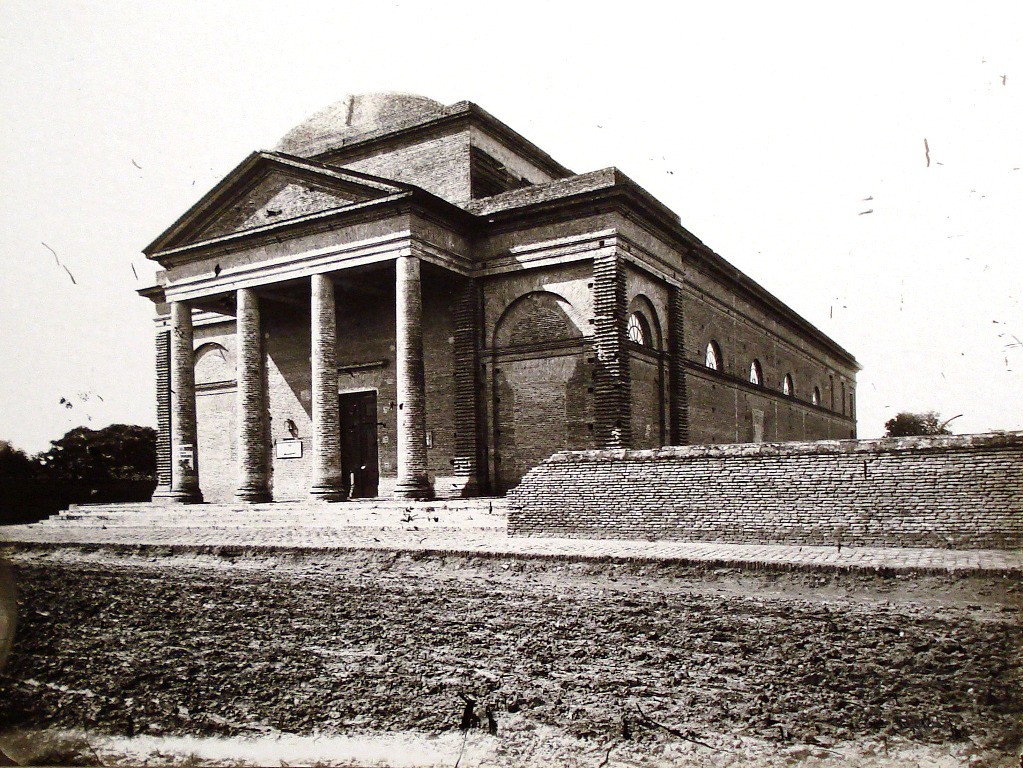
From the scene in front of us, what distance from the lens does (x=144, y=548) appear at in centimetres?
1419

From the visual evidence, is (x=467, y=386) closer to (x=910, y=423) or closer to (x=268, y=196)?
(x=268, y=196)

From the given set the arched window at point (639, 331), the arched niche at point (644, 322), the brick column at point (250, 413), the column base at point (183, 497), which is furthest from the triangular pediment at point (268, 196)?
the column base at point (183, 497)

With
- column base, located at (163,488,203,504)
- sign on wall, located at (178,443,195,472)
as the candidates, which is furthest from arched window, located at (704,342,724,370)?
column base, located at (163,488,203,504)

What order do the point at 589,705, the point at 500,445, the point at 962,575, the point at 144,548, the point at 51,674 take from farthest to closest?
1. the point at 500,445
2. the point at 144,548
3. the point at 962,575
4. the point at 51,674
5. the point at 589,705

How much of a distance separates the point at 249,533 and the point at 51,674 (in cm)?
1046

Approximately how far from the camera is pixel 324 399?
1811 centimetres

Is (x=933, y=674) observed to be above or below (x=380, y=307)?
below

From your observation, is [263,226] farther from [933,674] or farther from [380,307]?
[933,674]

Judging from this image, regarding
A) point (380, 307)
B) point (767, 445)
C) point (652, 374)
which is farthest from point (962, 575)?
point (380, 307)

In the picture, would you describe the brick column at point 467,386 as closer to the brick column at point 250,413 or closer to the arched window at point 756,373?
the brick column at point 250,413

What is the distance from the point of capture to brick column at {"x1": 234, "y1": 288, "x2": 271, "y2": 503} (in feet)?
62.8

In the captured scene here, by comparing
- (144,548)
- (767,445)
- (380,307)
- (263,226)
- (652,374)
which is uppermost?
(263,226)

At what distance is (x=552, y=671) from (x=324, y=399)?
14.1 metres

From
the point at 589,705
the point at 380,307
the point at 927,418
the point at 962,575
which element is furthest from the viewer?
the point at 927,418
